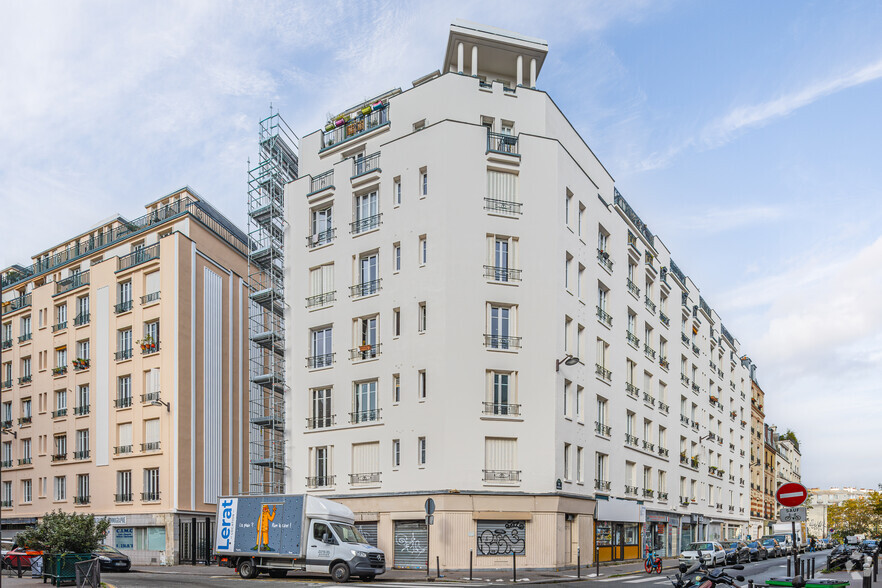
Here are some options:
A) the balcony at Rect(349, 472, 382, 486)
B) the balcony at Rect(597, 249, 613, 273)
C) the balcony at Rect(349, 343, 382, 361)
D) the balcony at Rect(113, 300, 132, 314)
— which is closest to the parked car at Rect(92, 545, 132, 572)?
the balcony at Rect(349, 472, 382, 486)

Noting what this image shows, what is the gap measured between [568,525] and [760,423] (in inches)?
2517

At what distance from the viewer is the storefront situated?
37.1 metres

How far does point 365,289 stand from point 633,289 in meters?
18.2

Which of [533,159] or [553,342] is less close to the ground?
[533,159]

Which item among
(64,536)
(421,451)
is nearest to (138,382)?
(421,451)

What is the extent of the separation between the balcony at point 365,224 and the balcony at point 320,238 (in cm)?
121

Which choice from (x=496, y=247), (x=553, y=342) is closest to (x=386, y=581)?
(x=553, y=342)

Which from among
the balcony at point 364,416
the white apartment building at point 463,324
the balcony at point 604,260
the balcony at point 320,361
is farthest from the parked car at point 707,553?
the balcony at point 320,361

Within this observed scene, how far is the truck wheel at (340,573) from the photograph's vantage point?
2427cm

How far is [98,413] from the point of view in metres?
45.2

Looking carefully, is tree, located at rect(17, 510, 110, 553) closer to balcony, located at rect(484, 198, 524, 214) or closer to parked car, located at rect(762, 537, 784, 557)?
balcony, located at rect(484, 198, 524, 214)

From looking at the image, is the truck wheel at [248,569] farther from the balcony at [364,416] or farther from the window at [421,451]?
the balcony at [364,416]

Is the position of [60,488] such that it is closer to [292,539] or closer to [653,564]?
[292,539]

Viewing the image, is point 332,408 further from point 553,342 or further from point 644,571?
point 644,571
